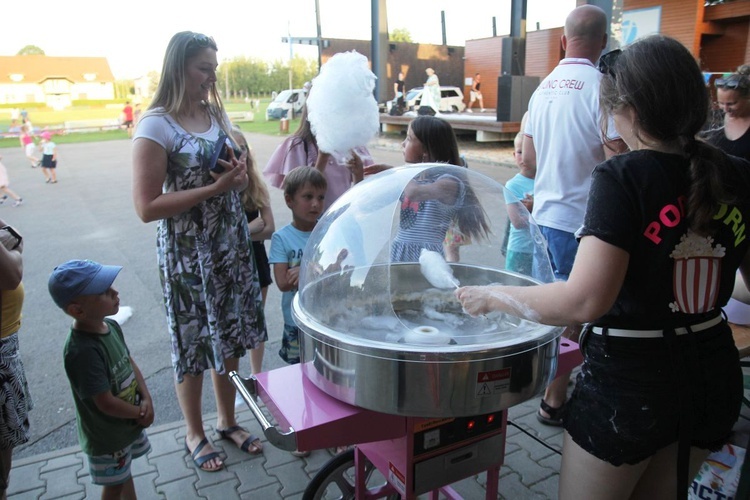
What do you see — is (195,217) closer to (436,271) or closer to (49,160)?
(436,271)

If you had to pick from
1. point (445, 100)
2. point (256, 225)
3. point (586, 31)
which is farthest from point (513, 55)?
point (256, 225)

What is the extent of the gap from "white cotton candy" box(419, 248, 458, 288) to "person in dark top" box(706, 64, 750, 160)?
2.15 meters

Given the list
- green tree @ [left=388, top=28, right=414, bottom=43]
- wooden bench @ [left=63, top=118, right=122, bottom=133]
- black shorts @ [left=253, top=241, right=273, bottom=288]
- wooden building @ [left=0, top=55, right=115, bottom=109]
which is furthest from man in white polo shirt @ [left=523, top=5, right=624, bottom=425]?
green tree @ [left=388, top=28, right=414, bottom=43]

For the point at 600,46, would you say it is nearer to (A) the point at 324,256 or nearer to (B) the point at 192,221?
(A) the point at 324,256

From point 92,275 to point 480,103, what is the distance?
25966 mm

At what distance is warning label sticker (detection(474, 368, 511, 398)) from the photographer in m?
1.30

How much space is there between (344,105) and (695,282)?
1783 mm

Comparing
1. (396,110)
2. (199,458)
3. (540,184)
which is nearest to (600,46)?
(540,184)

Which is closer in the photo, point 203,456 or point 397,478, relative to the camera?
point 397,478

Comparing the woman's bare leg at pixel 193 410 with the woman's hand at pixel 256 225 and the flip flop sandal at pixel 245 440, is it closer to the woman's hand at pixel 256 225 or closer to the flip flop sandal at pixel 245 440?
the flip flop sandal at pixel 245 440

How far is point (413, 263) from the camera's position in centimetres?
199

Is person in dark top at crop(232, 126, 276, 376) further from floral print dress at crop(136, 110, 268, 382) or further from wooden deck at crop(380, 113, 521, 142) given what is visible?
wooden deck at crop(380, 113, 521, 142)

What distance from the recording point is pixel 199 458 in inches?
102

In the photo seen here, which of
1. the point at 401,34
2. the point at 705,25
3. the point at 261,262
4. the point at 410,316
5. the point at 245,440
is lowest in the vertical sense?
the point at 245,440
